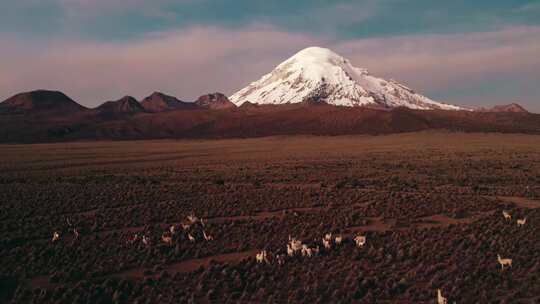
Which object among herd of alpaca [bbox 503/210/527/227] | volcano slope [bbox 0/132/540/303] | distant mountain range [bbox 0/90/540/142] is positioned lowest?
volcano slope [bbox 0/132/540/303]

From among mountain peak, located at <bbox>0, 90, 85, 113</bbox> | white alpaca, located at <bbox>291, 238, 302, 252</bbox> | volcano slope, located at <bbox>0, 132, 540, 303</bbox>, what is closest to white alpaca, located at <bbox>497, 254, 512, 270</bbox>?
volcano slope, located at <bbox>0, 132, 540, 303</bbox>

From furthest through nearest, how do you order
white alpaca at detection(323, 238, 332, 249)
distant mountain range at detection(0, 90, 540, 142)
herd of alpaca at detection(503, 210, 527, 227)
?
distant mountain range at detection(0, 90, 540, 142) → herd of alpaca at detection(503, 210, 527, 227) → white alpaca at detection(323, 238, 332, 249)

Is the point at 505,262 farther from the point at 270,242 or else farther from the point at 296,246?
the point at 270,242

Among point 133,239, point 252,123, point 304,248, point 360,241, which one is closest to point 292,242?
point 304,248

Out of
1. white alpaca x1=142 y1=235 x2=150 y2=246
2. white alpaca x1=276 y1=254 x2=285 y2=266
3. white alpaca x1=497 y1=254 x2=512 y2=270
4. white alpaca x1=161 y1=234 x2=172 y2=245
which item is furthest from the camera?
white alpaca x1=161 y1=234 x2=172 y2=245

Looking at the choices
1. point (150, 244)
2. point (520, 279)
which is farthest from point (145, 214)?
point (520, 279)

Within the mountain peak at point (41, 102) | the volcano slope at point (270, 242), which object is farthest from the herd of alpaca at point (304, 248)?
the mountain peak at point (41, 102)

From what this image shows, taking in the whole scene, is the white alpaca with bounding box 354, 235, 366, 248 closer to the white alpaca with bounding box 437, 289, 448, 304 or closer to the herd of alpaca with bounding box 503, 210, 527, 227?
the white alpaca with bounding box 437, 289, 448, 304

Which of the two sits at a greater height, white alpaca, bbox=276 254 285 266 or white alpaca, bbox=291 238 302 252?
white alpaca, bbox=291 238 302 252

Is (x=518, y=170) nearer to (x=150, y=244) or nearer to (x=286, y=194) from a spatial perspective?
(x=286, y=194)
